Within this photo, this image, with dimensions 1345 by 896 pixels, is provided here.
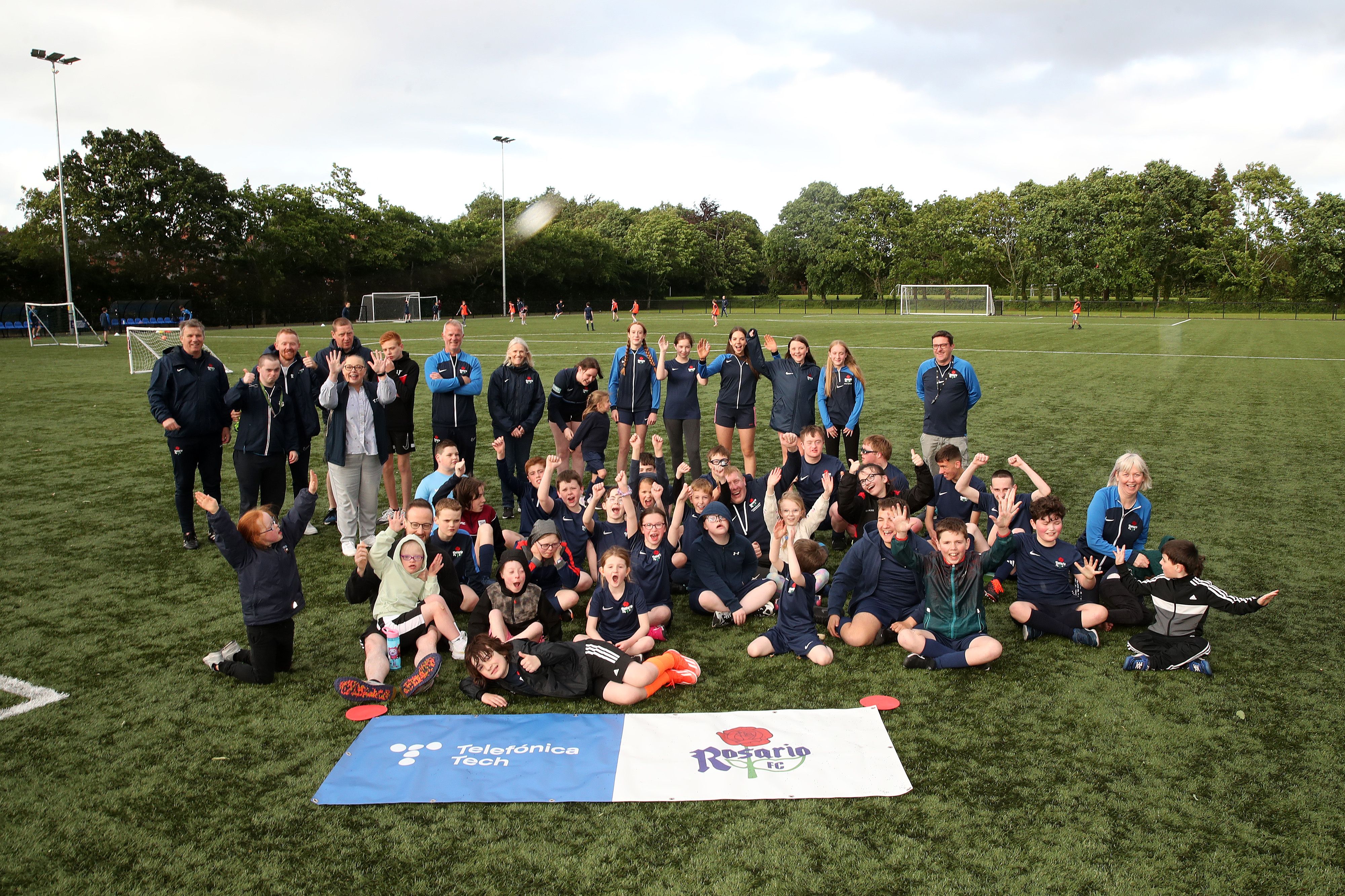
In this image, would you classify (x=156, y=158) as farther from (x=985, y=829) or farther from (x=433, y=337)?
(x=985, y=829)

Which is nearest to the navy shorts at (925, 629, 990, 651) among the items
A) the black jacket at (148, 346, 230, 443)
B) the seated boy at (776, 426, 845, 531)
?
the seated boy at (776, 426, 845, 531)

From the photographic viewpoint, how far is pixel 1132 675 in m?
5.13

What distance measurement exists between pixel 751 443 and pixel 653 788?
5.71 meters

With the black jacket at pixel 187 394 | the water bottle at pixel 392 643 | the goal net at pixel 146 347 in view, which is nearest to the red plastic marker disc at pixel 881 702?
the water bottle at pixel 392 643

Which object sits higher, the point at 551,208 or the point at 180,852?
the point at 551,208

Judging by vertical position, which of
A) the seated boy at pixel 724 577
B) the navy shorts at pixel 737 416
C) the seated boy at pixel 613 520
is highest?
the navy shorts at pixel 737 416

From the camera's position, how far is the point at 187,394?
743cm

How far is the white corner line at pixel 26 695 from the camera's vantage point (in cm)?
476

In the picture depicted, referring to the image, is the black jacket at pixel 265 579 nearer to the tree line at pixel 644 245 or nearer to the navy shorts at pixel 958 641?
the navy shorts at pixel 958 641

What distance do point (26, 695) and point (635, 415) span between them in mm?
5731

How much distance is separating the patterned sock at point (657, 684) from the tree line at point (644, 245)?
4993cm

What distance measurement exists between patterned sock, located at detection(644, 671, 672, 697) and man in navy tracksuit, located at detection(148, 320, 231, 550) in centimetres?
455

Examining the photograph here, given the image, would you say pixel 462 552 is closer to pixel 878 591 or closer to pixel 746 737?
pixel 746 737

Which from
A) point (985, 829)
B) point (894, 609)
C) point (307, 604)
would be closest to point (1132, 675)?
point (894, 609)
